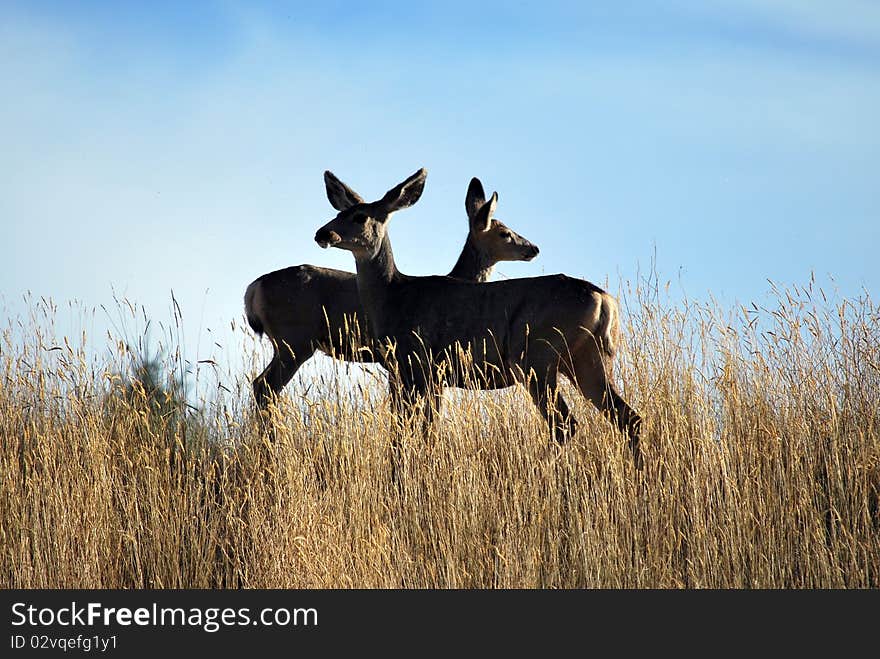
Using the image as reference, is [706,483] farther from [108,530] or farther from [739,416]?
[108,530]

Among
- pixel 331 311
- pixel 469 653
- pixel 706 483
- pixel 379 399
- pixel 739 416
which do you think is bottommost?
pixel 469 653

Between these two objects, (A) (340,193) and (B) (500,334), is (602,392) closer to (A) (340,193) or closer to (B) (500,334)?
(B) (500,334)

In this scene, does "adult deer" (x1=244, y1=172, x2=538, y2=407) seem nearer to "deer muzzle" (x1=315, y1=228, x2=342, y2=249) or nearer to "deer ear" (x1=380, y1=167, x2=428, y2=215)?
"deer ear" (x1=380, y1=167, x2=428, y2=215)

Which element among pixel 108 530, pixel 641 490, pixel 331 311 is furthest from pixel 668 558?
pixel 331 311

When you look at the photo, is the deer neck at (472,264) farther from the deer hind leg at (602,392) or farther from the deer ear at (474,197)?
the deer hind leg at (602,392)

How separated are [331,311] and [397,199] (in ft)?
6.03

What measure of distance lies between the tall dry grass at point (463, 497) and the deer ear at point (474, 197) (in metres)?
3.03

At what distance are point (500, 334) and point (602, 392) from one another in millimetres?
862

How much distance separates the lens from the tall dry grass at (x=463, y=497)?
210 inches

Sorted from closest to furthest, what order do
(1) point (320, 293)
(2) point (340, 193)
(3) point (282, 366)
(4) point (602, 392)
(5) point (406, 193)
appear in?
(4) point (602, 392) < (5) point (406, 193) < (2) point (340, 193) < (3) point (282, 366) < (1) point (320, 293)

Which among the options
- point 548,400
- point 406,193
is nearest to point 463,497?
point 548,400

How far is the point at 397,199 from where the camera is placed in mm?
8031

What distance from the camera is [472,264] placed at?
9578mm

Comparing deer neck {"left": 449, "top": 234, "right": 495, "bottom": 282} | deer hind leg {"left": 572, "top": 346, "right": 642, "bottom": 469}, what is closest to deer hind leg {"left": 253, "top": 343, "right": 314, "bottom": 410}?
deer neck {"left": 449, "top": 234, "right": 495, "bottom": 282}
